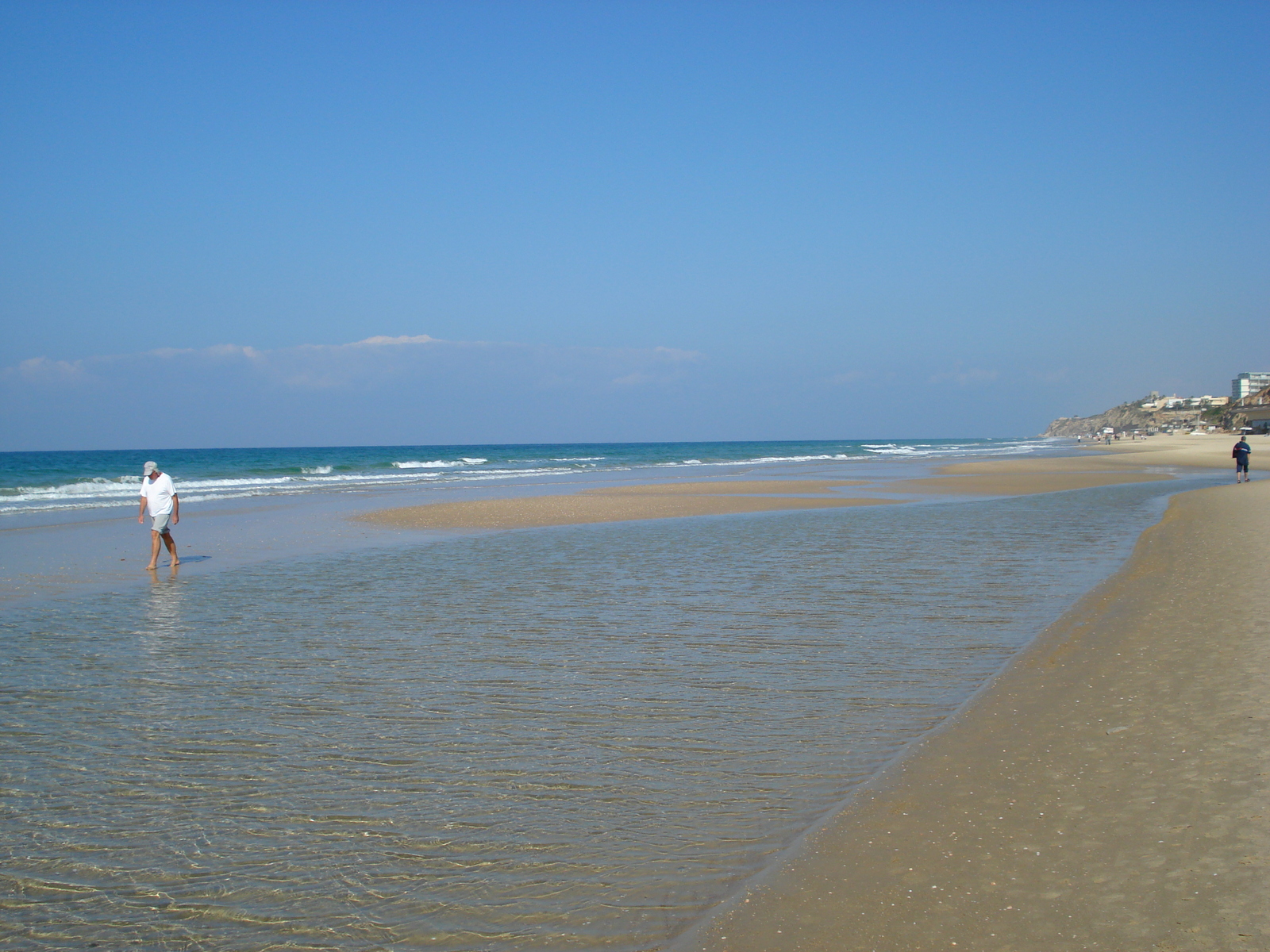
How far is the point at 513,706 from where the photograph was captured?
20.9 feet

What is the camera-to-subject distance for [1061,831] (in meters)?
4.05

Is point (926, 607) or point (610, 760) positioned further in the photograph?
point (926, 607)

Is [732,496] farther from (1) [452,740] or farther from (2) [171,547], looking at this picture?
(1) [452,740]

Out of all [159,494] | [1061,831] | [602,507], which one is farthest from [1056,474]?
[1061,831]

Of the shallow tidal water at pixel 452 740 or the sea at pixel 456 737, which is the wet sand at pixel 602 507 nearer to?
the sea at pixel 456 737

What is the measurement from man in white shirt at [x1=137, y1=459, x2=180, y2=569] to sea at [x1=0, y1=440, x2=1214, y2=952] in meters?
1.55

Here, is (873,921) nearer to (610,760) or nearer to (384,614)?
(610,760)

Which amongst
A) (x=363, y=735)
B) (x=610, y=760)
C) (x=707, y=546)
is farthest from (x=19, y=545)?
(x=610, y=760)

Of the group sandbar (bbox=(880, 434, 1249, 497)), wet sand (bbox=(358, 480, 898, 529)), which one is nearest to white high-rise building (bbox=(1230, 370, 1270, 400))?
sandbar (bbox=(880, 434, 1249, 497))

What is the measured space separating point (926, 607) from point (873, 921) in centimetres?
657

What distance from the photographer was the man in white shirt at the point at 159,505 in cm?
1354

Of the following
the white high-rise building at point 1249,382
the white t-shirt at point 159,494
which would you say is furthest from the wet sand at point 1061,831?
the white high-rise building at point 1249,382

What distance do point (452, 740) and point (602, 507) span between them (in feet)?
63.6

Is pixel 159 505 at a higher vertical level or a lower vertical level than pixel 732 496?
higher
